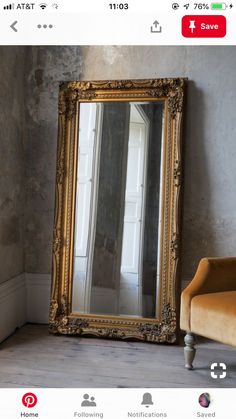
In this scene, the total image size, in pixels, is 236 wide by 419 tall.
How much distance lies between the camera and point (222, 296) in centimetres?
201

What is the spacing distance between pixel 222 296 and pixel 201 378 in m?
0.40

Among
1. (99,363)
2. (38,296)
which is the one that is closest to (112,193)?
(38,296)

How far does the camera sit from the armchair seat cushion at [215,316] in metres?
1.82

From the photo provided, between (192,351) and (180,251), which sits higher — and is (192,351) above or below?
below

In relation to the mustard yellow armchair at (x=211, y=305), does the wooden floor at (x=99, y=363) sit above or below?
below

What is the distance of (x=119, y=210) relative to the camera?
2.51 m
